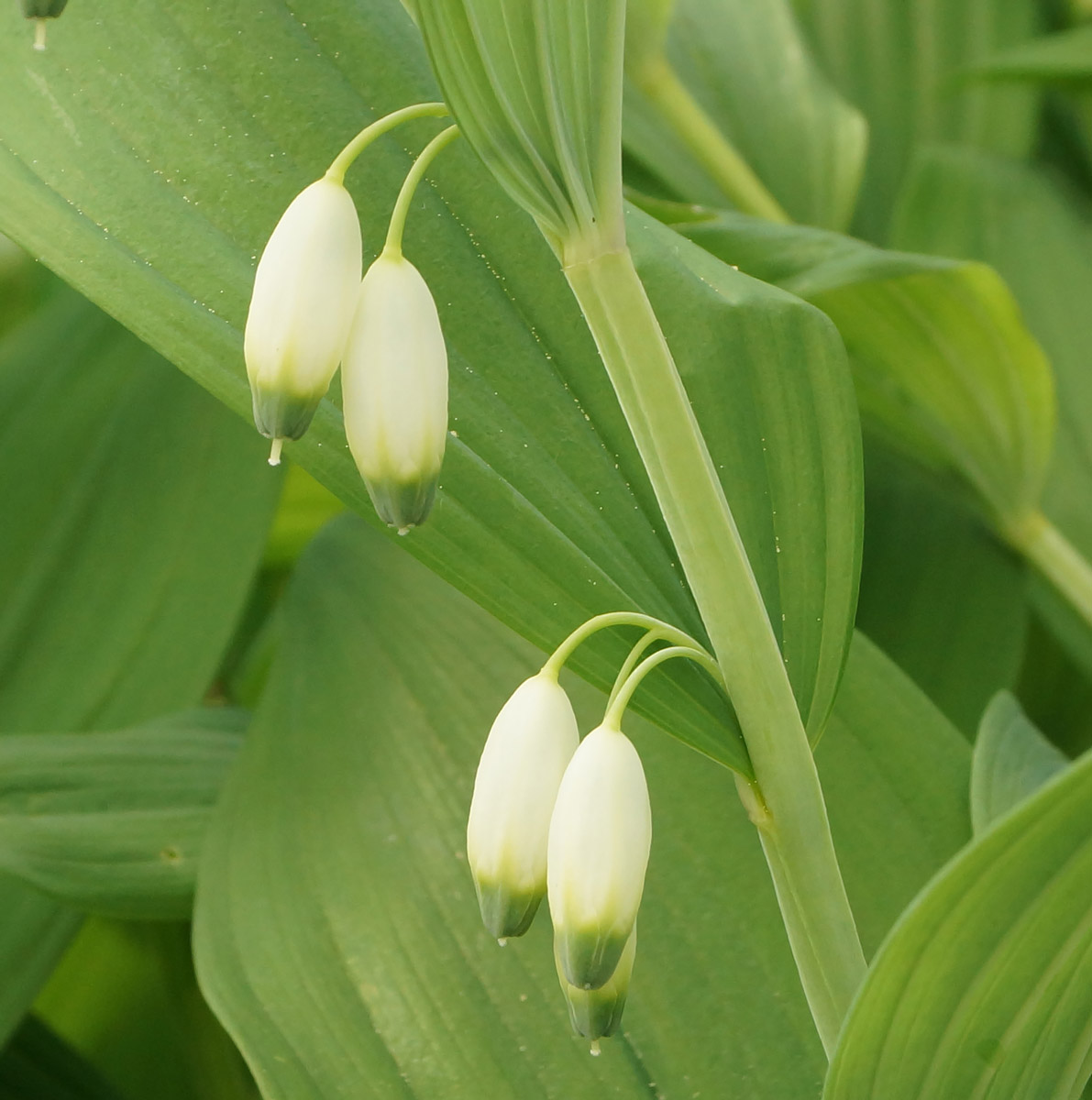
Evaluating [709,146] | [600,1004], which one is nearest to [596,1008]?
[600,1004]

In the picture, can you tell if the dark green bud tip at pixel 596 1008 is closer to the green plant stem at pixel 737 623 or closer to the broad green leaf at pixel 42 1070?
the green plant stem at pixel 737 623

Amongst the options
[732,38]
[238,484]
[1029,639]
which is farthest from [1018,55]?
[238,484]

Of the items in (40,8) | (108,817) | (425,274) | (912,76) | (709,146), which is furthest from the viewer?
(912,76)

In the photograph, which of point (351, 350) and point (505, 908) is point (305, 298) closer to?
point (351, 350)

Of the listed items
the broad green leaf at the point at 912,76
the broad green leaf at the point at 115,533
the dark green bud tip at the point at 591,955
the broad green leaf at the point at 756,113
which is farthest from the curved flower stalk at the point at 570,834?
the broad green leaf at the point at 912,76

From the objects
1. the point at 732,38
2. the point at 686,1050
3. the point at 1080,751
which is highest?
the point at 732,38

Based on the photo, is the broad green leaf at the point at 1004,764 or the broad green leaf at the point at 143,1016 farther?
the broad green leaf at the point at 143,1016

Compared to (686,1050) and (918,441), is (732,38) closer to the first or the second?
(918,441)
